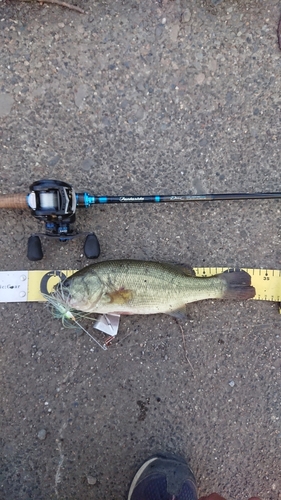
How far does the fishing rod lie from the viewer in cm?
228

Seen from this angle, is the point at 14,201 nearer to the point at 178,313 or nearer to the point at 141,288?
the point at 141,288

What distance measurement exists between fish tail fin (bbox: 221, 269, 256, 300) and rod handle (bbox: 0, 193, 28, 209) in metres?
1.46

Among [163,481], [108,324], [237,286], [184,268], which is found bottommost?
[163,481]

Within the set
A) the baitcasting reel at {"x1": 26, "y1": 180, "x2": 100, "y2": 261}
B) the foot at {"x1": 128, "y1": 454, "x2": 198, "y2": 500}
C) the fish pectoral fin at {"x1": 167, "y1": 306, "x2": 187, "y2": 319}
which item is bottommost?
the foot at {"x1": 128, "y1": 454, "x2": 198, "y2": 500}

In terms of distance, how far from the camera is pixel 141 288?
98.0 inches

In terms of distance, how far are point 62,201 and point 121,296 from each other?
74 centimetres

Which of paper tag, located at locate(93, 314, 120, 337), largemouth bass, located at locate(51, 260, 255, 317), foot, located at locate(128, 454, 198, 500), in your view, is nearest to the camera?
largemouth bass, located at locate(51, 260, 255, 317)

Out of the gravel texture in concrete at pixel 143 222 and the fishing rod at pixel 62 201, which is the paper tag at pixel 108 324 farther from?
the fishing rod at pixel 62 201

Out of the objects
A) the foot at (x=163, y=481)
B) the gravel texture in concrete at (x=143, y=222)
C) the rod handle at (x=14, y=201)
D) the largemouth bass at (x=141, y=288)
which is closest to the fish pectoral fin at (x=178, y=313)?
the largemouth bass at (x=141, y=288)

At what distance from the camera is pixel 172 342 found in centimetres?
276

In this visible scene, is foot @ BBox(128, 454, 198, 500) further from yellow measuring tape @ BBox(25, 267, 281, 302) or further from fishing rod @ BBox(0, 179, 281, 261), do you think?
fishing rod @ BBox(0, 179, 281, 261)

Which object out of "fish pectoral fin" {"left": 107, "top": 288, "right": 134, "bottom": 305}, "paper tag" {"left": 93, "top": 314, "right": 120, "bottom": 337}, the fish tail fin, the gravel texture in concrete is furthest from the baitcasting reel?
the fish tail fin

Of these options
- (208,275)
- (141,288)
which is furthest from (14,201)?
(208,275)

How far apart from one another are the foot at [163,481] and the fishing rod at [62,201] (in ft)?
5.19
